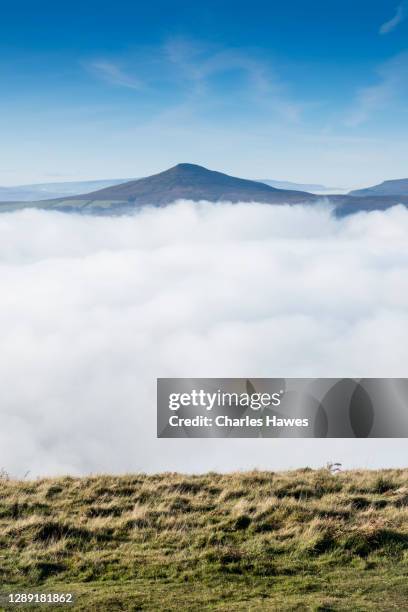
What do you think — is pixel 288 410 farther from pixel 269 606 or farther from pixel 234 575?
pixel 269 606

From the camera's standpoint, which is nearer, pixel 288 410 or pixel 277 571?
pixel 277 571

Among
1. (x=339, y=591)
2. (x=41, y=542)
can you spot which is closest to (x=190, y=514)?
(x=41, y=542)

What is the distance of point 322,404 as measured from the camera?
24859 mm

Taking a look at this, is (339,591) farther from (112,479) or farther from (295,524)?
(112,479)

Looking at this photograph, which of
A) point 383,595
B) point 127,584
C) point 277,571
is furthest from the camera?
point 277,571

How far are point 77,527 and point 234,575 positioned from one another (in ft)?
14.1

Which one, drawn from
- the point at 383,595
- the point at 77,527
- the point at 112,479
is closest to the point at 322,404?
the point at 112,479

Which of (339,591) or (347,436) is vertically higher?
(339,591)

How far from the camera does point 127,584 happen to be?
10.7 m

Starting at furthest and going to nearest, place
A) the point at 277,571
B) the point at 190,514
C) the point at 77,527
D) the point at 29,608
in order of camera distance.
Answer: the point at 190,514 → the point at 77,527 → the point at 277,571 → the point at 29,608

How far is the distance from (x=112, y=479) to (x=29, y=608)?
28.6 feet

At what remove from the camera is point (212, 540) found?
1299 centimetres

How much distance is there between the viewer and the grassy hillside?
10133mm

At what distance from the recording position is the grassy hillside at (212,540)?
10.1 m
